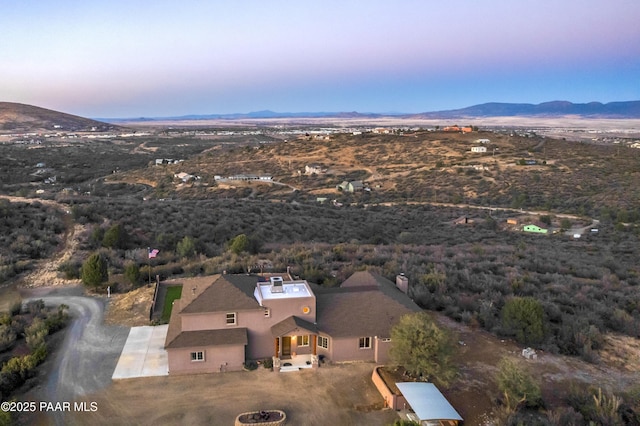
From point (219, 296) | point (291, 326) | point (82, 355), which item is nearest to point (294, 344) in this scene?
point (291, 326)

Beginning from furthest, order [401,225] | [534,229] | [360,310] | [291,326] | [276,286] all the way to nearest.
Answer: [401,225]
[534,229]
[276,286]
[360,310]
[291,326]

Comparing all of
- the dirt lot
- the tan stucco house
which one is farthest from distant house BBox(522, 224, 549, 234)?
the dirt lot

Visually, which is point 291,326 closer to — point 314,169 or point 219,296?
point 219,296

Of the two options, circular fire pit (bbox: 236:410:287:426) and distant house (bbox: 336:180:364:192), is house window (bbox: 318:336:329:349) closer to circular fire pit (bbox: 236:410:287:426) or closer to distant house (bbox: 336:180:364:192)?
circular fire pit (bbox: 236:410:287:426)

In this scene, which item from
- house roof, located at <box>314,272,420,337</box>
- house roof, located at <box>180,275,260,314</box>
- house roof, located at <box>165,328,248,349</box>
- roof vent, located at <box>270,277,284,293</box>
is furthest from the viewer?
roof vent, located at <box>270,277,284,293</box>

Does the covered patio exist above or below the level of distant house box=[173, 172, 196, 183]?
above

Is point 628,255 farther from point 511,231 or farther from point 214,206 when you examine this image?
point 214,206
